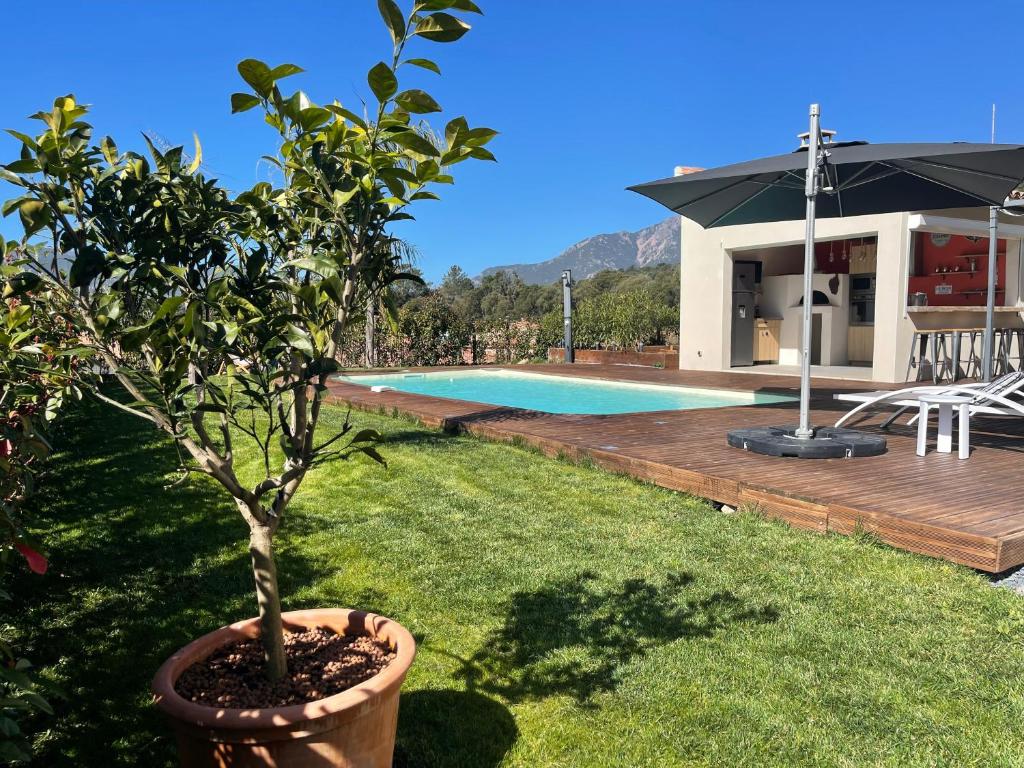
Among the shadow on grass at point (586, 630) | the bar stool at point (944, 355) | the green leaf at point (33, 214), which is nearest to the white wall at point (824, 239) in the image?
the bar stool at point (944, 355)

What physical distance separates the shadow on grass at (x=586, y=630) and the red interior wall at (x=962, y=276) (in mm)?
11941

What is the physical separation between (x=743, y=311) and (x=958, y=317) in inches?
156

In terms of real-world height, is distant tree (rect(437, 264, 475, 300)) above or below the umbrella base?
above

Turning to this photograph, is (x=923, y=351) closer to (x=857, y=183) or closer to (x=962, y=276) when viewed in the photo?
(x=962, y=276)

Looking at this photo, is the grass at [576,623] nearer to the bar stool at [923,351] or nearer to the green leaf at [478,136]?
the green leaf at [478,136]

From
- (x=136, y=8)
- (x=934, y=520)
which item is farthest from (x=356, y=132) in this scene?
(x=136, y=8)

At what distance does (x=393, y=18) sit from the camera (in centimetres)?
134

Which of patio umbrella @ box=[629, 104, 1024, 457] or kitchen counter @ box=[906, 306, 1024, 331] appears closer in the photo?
patio umbrella @ box=[629, 104, 1024, 457]

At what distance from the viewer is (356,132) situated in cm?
152

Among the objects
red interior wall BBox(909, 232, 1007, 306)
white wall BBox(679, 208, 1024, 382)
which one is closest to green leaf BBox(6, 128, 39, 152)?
white wall BBox(679, 208, 1024, 382)

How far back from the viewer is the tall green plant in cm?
142

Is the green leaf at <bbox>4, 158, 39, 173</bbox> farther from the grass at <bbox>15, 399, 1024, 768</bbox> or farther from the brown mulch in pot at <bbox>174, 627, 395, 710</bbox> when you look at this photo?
the grass at <bbox>15, 399, 1024, 768</bbox>

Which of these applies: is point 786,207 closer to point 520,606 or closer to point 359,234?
point 520,606

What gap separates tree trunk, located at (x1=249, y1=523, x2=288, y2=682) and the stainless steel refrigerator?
13.9 meters
